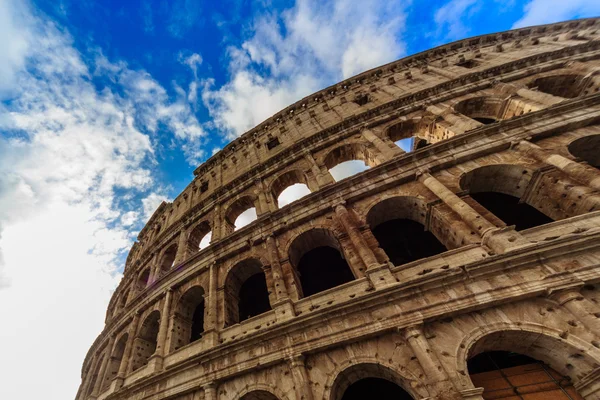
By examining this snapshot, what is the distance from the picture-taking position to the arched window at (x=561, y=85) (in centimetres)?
1142

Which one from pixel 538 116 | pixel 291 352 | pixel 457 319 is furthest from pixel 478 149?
pixel 291 352

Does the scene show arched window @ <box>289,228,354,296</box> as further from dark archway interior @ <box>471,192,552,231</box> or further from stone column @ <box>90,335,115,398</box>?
stone column @ <box>90,335,115,398</box>

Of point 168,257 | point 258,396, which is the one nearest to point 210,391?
point 258,396

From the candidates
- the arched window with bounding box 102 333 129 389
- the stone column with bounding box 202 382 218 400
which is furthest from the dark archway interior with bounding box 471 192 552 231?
the arched window with bounding box 102 333 129 389

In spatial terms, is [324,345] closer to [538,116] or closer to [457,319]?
[457,319]

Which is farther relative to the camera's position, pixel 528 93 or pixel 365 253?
pixel 528 93

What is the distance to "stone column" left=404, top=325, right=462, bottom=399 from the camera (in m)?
4.51

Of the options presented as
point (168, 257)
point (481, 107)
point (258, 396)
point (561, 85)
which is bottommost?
point (258, 396)

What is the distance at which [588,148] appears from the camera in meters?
7.83

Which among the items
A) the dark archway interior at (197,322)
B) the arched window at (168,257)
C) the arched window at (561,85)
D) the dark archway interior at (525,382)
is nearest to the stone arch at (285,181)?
the dark archway interior at (197,322)

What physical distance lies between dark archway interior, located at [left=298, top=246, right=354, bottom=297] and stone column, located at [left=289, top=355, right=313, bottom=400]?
3623 mm

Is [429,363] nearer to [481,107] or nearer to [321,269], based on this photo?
[321,269]

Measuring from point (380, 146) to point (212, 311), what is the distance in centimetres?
855

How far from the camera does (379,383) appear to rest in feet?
21.4
